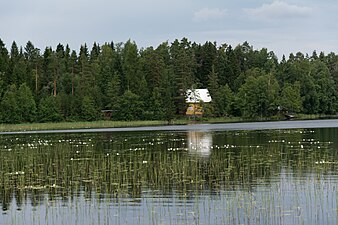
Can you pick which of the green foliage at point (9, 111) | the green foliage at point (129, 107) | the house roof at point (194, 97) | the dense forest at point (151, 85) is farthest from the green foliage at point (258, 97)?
the green foliage at point (9, 111)

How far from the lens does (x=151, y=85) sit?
122688mm

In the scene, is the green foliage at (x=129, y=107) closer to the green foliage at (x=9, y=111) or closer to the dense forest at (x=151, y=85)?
the dense forest at (x=151, y=85)

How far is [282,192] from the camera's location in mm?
24859

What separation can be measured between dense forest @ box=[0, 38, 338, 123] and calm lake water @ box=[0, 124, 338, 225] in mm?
68149

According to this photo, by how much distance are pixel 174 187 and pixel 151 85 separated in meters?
96.2

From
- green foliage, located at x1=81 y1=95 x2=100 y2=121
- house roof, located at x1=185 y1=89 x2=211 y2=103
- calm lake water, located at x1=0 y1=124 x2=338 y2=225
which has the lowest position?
calm lake water, located at x1=0 y1=124 x2=338 y2=225

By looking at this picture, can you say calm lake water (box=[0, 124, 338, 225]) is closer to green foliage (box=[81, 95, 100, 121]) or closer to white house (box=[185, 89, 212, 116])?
green foliage (box=[81, 95, 100, 121])

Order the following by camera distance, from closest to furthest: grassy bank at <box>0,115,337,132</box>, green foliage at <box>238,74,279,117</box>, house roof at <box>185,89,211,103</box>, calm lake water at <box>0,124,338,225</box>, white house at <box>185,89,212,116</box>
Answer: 1. calm lake water at <box>0,124,338,225</box>
2. grassy bank at <box>0,115,337,132</box>
3. white house at <box>185,89,212,116</box>
4. green foliage at <box>238,74,279,117</box>
5. house roof at <box>185,89,211,103</box>

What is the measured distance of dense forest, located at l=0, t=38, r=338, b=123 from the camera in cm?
11194

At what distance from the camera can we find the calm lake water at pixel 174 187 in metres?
21.3

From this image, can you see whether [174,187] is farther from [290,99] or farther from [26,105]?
[290,99]

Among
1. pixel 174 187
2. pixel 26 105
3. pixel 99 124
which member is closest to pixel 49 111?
pixel 26 105

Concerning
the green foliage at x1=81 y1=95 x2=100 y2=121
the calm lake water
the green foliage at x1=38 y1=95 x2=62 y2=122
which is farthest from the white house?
the calm lake water

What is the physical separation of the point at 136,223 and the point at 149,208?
7.49ft
